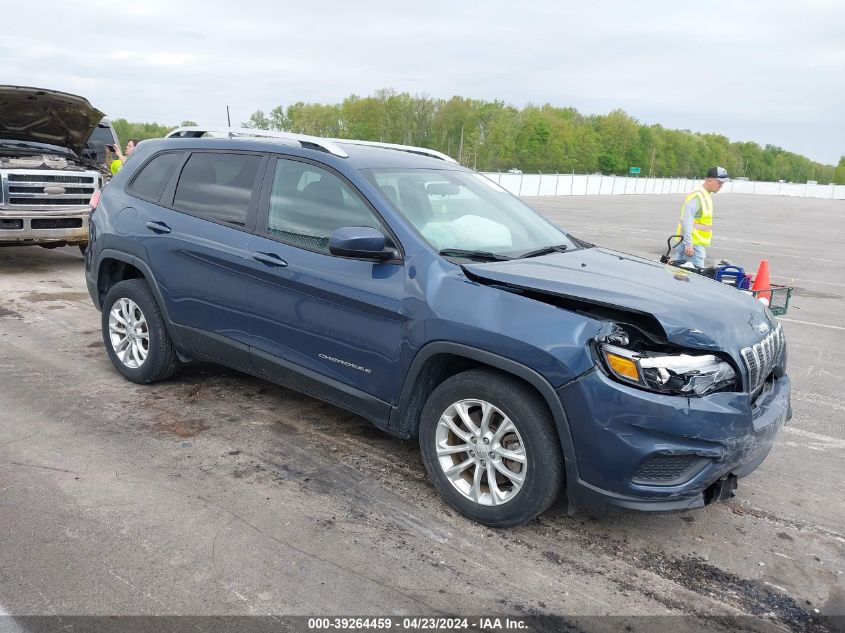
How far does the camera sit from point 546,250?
437cm

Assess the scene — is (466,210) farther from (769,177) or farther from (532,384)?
(769,177)

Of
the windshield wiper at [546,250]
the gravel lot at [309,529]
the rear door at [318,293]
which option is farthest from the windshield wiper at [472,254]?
the gravel lot at [309,529]

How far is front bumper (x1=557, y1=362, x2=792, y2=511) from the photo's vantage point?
3.13 meters

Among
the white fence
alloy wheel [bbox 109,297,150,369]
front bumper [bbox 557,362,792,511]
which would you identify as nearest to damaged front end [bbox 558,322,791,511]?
front bumper [bbox 557,362,792,511]

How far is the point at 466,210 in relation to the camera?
4.42 meters

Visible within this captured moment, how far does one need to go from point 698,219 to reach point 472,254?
6.05 metres

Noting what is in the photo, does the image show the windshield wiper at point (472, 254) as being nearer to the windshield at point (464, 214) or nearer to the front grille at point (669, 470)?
the windshield at point (464, 214)

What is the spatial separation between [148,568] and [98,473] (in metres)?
1.06

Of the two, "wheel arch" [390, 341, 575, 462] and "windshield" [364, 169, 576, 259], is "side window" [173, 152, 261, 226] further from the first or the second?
"wheel arch" [390, 341, 575, 462]

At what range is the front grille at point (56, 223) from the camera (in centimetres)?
945

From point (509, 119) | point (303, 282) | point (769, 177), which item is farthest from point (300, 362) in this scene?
point (769, 177)

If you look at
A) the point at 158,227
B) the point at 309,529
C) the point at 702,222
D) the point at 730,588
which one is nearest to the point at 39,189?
the point at 158,227

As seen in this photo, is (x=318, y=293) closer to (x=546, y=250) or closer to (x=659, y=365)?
(x=546, y=250)

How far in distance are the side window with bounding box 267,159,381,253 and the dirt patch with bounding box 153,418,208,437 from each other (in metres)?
1.33
